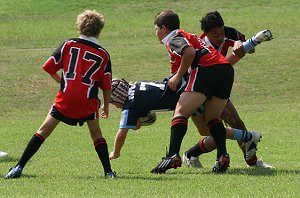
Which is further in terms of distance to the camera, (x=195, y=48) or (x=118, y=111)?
(x=118, y=111)

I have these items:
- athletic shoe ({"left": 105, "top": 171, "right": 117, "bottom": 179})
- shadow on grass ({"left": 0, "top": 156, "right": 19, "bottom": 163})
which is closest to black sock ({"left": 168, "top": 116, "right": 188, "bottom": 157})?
athletic shoe ({"left": 105, "top": 171, "right": 117, "bottom": 179})

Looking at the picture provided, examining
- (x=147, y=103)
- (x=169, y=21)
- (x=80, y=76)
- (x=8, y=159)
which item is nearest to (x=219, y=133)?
(x=147, y=103)

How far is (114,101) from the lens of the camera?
934cm

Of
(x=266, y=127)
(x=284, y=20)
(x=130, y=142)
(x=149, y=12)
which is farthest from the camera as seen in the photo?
(x=149, y=12)

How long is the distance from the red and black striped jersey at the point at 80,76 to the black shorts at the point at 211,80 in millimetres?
917

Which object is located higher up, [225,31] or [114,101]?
[225,31]

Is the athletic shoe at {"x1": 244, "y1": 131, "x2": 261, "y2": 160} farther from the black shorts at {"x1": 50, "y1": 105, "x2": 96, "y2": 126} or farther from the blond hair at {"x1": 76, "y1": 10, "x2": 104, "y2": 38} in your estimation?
the blond hair at {"x1": 76, "y1": 10, "x2": 104, "y2": 38}

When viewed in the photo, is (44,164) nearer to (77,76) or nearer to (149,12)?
(77,76)

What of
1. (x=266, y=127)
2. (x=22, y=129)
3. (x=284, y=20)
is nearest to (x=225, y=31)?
(x=266, y=127)

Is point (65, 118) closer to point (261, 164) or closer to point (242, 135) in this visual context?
point (242, 135)

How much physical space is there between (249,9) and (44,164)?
24.6m

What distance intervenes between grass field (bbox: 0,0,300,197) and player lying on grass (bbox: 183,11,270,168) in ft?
0.61

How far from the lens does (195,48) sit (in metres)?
8.84

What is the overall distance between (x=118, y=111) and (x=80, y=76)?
9825mm
